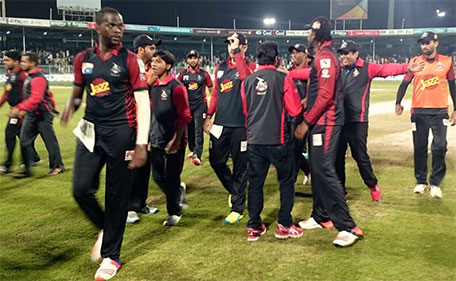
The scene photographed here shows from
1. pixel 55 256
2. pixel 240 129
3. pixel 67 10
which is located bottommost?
pixel 55 256

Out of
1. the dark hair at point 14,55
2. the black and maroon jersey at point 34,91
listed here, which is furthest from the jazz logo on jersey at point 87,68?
the dark hair at point 14,55

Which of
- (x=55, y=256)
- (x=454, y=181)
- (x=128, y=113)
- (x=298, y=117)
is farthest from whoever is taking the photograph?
(x=454, y=181)

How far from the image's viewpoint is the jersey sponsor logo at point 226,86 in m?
5.40

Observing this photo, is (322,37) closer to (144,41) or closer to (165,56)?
(165,56)

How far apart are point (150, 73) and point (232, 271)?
2907 millimetres

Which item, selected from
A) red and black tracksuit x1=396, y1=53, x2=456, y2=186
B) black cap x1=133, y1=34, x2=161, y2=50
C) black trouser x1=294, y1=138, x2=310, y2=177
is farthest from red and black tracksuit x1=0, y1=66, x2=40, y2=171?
red and black tracksuit x1=396, y1=53, x2=456, y2=186

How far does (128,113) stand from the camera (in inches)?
148

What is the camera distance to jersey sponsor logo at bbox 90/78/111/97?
3.62m

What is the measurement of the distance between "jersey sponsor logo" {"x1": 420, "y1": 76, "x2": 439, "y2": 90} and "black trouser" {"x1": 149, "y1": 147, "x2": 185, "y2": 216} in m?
3.74

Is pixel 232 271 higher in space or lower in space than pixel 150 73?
lower

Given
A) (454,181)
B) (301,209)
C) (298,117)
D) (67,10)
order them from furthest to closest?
1. (67,10)
2. (454,181)
3. (301,209)
4. (298,117)

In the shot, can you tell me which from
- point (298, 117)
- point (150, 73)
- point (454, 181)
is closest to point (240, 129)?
point (298, 117)

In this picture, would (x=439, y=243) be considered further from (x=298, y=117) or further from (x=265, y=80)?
(x=265, y=80)

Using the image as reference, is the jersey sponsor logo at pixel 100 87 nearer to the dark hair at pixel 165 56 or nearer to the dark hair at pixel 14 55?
the dark hair at pixel 165 56
